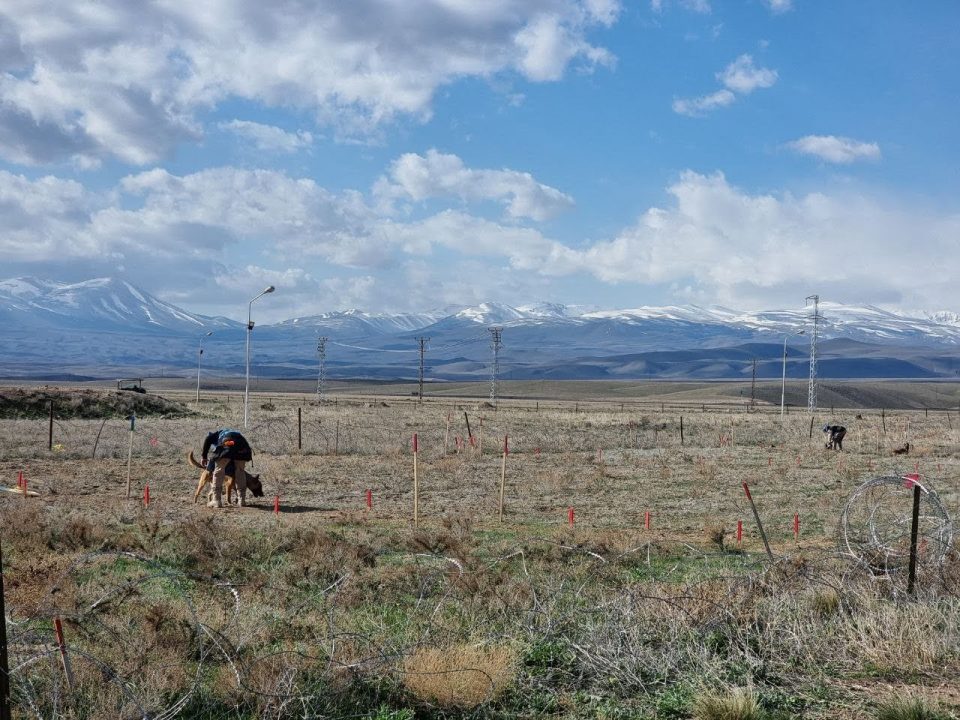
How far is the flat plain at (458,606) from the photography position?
7320 millimetres

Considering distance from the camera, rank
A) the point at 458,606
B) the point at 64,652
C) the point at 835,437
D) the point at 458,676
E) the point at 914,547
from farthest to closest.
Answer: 1. the point at 835,437
2. the point at 914,547
3. the point at 458,606
4. the point at 458,676
5. the point at 64,652

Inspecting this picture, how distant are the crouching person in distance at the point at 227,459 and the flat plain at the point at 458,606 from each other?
0.46 meters

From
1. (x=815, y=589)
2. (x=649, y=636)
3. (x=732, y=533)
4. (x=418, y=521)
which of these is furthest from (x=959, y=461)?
(x=649, y=636)

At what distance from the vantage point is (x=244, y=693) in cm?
717

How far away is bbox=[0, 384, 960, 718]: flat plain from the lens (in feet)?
24.0

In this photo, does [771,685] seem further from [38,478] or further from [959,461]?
[959,461]

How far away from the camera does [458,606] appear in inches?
385

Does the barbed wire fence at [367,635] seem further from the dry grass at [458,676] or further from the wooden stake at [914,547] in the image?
the wooden stake at [914,547]

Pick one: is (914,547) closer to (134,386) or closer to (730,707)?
(730,707)

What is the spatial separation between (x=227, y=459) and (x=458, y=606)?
961 cm

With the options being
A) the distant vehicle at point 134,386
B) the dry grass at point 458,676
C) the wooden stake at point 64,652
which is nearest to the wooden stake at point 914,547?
the dry grass at point 458,676

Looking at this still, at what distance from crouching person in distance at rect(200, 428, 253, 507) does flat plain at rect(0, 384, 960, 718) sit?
463mm

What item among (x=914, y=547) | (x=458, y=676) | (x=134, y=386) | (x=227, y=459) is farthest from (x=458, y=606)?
(x=134, y=386)

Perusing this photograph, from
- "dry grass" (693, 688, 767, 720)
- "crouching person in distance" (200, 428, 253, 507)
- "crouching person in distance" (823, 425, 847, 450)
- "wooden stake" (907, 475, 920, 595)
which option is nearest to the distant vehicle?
"crouching person in distance" (823, 425, 847, 450)
